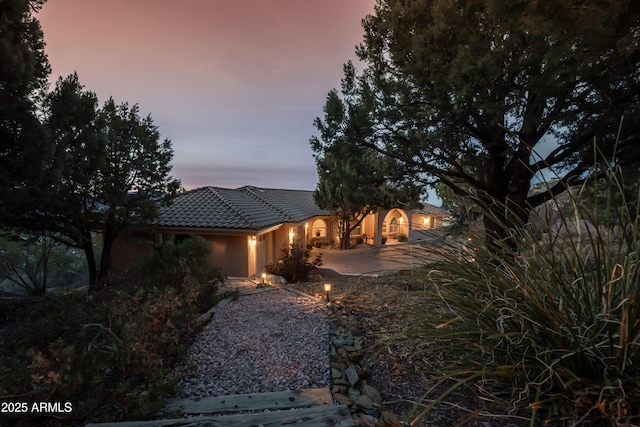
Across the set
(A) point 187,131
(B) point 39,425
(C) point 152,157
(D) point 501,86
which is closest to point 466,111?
(D) point 501,86

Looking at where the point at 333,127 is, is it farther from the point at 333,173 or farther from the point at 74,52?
A: the point at 74,52

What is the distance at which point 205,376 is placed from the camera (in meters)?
2.97

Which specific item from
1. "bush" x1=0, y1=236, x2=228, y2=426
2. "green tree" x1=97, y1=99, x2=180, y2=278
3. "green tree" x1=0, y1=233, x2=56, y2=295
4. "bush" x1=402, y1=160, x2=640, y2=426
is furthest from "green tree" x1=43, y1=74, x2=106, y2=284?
"bush" x1=402, y1=160, x2=640, y2=426

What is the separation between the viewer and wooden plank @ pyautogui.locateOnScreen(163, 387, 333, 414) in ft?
7.73

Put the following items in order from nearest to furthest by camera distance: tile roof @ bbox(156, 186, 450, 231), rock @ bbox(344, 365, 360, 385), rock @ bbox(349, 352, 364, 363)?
rock @ bbox(344, 365, 360, 385), rock @ bbox(349, 352, 364, 363), tile roof @ bbox(156, 186, 450, 231)

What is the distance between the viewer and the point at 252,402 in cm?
244

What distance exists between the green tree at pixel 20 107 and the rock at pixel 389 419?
7922mm

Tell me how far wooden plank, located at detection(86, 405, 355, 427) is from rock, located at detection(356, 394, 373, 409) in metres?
0.32

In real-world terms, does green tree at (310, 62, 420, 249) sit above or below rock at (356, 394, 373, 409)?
above

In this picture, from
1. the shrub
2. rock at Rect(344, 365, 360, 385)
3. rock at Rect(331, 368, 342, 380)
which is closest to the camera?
rock at Rect(344, 365, 360, 385)

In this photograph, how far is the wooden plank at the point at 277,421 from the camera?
1854mm

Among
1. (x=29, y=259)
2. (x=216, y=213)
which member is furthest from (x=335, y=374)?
(x=29, y=259)

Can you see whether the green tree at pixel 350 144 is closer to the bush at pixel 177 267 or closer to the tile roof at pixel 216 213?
the bush at pixel 177 267

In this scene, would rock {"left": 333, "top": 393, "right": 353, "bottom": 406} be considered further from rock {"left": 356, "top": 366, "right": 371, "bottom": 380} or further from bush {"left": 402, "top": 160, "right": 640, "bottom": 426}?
bush {"left": 402, "top": 160, "right": 640, "bottom": 426}
